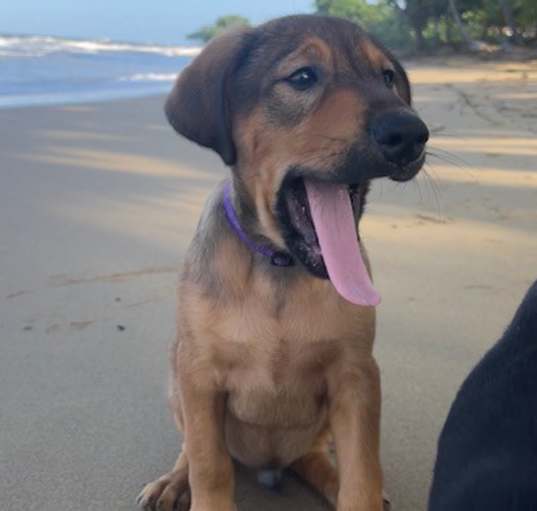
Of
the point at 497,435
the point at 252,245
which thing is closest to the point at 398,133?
the point at 252,245

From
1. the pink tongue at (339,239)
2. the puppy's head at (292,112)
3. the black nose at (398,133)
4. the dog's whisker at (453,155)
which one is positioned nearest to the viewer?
the black nose at (398,133)

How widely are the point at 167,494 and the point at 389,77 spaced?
1511 millimetres

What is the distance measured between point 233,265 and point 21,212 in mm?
3209

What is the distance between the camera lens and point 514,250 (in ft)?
15.8

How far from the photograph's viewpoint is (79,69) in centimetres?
1628

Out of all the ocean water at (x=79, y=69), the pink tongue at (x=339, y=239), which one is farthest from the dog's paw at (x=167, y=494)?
the ocean water at (x=79, y=69)

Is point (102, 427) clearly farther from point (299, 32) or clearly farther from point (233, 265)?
point (299, 32)

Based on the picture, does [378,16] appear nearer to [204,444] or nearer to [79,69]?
[79,69]

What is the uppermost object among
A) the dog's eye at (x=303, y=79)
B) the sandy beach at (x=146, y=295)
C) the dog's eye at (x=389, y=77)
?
the dog's eye at (x=303, y=79)

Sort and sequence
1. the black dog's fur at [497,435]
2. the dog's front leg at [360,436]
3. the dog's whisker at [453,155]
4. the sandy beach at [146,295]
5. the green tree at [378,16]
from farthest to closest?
the green tree at [378,16]
the dog's whisker at [453,155]
the sandy beach at [146,295]
the dog's front leg at [360,436]
the black dog's fur at [497,435]

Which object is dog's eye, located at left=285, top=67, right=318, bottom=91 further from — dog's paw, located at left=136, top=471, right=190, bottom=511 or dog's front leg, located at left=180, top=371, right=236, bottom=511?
dog's paw, located at left=136, top=471, right=190, bottom=511

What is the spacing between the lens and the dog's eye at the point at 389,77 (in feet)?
9.12

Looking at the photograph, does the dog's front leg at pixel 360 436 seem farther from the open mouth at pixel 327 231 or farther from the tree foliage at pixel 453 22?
the tree foliage at pixel 453 22

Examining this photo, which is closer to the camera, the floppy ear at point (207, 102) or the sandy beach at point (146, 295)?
the floppy ear at point (207, 102)
